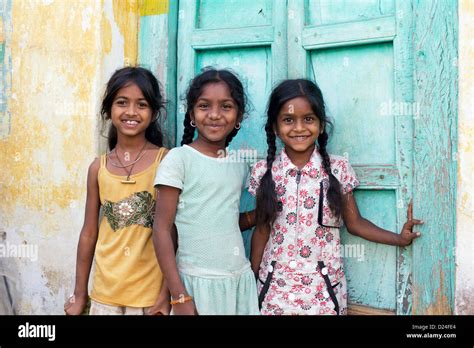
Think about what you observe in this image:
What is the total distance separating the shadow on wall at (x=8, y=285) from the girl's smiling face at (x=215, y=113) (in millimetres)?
1497

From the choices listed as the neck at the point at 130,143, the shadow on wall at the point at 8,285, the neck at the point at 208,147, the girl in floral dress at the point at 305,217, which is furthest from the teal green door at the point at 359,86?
the shadow on wall at the point at 8,285

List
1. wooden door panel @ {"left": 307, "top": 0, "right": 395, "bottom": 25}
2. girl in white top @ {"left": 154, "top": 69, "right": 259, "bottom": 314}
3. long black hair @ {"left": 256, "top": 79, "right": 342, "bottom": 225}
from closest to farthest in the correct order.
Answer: girl in white top @ {"left": 154, "top": 69, "right": 259, "bottom": 314} → long black hair @ {"left": 256, "top": 79, "right": 342, "bottom": 225} → wooden door panel @ {"left": 307, "top": 0, "right": 395, "bottom": 25}

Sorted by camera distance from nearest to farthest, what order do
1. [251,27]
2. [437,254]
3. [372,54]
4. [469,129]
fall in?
[469,129] → [437,254] → [372,54] → [251,27]

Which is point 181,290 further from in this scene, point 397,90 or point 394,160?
point 397,90

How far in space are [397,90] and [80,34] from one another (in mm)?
1662

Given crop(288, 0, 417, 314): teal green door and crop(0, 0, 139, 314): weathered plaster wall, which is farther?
crop(0, 0, 139, 314): weathered plaster wall

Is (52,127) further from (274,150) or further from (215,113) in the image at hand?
(274,150)

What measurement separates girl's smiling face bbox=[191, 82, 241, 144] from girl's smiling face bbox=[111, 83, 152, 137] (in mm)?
269

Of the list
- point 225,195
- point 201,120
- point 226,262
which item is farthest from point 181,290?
point 201,120

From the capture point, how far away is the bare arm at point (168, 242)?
226 cm

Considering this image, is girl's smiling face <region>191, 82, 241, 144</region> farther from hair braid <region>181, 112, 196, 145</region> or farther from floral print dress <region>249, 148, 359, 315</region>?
floral print dress <region>249, 148, 359, 315</region>

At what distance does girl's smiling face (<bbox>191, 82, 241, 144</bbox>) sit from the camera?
2418 mm

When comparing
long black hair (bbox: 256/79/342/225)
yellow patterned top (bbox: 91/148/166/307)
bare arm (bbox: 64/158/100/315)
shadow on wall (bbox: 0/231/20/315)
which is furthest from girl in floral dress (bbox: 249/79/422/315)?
shadow on wall (bbox: 0/231/20/315)

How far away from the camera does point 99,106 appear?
294 cm
